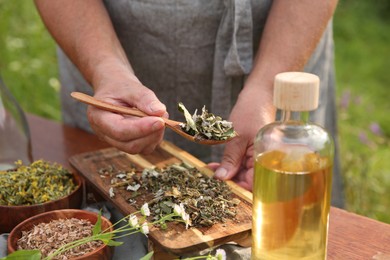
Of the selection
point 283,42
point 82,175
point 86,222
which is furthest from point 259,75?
point 86,222

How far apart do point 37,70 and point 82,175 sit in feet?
7.97

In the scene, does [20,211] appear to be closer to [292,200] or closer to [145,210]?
[145,210]

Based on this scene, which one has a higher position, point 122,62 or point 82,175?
point 122,62

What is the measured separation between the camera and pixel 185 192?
3.82ft

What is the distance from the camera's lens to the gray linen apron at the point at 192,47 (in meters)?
1.60

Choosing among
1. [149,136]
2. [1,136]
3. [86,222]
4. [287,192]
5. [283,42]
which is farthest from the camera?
[283,42]

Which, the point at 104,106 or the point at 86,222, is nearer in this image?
the point at 86,222

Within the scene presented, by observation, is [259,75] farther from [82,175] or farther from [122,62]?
[82,175]

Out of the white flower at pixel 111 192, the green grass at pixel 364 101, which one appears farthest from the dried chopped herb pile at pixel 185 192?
the green grass at pixel 364 101

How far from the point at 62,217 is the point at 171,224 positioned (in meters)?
0.21

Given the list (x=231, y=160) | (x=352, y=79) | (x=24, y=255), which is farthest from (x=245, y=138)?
(x=352, y=79)

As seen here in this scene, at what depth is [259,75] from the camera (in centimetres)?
150

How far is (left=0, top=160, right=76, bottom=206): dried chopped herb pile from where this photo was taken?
119cm

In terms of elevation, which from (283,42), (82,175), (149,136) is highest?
(283,42)
